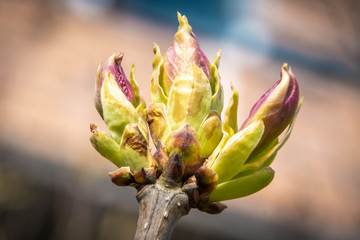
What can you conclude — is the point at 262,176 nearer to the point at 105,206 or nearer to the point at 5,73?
the point at 105,206

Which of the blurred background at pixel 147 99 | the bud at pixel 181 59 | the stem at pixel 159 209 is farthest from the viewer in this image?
the blurred background at pixel 147 99

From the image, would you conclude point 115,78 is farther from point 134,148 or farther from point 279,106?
point 279,106

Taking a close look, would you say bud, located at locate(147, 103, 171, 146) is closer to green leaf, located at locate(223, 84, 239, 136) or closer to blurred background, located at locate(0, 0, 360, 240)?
green leaf, located at locate(223, 84, 239, 136)

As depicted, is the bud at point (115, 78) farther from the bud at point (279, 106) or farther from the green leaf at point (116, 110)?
the bud at point (279, 106)

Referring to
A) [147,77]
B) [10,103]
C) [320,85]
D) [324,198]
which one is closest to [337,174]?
[324,198]

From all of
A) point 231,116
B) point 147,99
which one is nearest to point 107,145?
point 231,116

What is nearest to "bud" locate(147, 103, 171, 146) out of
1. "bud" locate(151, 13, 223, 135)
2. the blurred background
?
"bud" locate(151, 13, 223, 135)

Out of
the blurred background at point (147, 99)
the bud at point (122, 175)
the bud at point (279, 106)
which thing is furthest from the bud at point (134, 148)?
the blurred background at point (147, 99)
